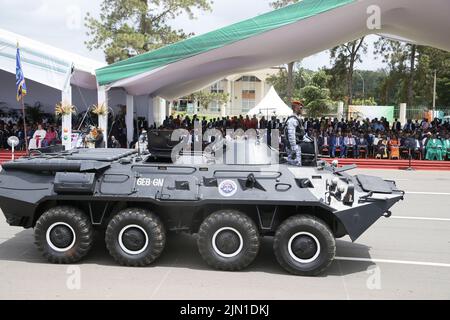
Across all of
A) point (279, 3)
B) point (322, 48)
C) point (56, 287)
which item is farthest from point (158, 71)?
point (279, 3)

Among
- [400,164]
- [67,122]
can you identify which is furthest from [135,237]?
[400,164]

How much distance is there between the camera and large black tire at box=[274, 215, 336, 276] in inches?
237

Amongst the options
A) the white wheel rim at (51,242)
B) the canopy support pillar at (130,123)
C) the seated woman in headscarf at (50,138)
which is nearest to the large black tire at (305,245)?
the white wheel rim at (51,242)

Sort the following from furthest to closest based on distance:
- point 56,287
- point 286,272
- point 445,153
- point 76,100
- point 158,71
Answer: point 76,100 → point 445,153 → point 158,71 → point 286,272 → point 56,287

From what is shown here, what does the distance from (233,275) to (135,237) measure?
1277 millimetres

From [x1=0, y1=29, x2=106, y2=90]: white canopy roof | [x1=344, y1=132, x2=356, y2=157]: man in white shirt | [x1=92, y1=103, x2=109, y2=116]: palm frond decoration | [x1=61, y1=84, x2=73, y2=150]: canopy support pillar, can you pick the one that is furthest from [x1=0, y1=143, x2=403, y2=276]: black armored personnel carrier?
[x1=344, y1=132, x2=356, y2=157]: man in white shirt

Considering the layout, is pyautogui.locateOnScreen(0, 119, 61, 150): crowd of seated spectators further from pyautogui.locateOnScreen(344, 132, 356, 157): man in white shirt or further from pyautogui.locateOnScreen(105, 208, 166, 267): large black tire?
pyautogui.locateOnScreen(105, 208, 166, 267): large black tire

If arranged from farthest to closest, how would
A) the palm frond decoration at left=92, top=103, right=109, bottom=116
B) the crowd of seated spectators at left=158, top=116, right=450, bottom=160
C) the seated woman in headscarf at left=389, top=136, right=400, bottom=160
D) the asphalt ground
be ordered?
1. the seated woman in headscarf at left=389, top=136, right=400, bottom=160
2. the crowd of seated spectators at left=158, top=116, right=450, bottom=160
3. the palm frond decoration at left=92, top=103, right=109, bottom=116
4. the asphalt ground

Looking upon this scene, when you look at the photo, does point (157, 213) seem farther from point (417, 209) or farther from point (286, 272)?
point (417, 209)

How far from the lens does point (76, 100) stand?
2469cm

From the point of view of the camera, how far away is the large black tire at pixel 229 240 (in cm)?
610

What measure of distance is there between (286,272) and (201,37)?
969cm

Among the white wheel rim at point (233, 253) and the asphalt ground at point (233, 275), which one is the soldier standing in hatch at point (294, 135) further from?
the white wheel rim at point (233, 253)

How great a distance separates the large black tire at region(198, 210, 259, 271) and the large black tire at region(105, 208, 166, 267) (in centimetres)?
55
